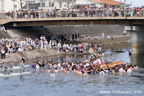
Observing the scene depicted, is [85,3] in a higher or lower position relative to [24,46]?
higher

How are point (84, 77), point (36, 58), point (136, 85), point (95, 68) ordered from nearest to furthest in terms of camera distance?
1. point (136, 85)
2. point (84, 77)
3. point (95, 68)
4. point (36, 58)

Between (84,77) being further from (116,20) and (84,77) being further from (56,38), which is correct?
(56,38)

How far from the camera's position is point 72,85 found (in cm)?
3978

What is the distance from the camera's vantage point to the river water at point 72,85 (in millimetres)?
36531

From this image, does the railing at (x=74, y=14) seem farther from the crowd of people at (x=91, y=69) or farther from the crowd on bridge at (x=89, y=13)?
the crowd of people at (x=91, y=69)

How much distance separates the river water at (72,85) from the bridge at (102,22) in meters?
17.1

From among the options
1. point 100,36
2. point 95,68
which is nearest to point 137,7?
point 95,68

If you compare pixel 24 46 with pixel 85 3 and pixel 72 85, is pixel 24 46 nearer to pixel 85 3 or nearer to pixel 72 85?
pixel 72 85

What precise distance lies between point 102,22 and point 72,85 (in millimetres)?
26602

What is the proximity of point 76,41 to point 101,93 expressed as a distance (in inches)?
1701

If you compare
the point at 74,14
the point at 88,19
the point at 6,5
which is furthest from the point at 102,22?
the point at 6,5

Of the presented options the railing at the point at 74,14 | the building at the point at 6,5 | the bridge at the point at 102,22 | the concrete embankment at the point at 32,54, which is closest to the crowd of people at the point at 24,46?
the concrete embankment at the point at 32,54

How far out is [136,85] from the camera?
39250mm

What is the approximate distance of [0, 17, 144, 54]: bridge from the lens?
6322cm
